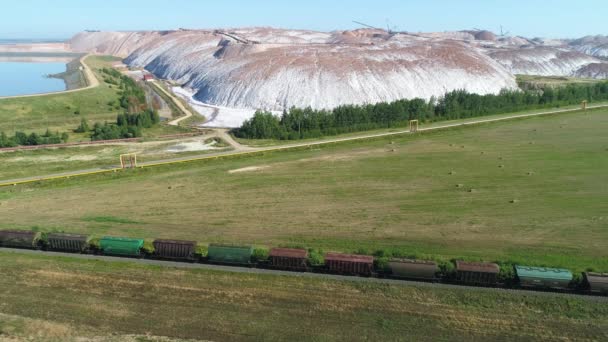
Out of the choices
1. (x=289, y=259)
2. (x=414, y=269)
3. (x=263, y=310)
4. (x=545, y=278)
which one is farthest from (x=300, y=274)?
(x=545, y=278)

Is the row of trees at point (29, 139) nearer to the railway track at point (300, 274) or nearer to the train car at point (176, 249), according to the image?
the railway track at point (300, 274)

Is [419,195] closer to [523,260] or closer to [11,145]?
[523,260]

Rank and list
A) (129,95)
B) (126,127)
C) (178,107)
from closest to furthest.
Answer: (126,127), (178,107), (129,95)

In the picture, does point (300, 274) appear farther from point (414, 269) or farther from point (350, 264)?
point (414, 269)

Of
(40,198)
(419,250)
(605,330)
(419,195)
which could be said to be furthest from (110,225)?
(605,330)

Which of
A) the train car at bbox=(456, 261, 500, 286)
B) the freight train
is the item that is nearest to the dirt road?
the freight train

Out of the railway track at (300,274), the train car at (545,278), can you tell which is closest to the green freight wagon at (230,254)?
the railway track at (300,274)

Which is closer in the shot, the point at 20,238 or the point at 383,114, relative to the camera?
the point at 20,238
